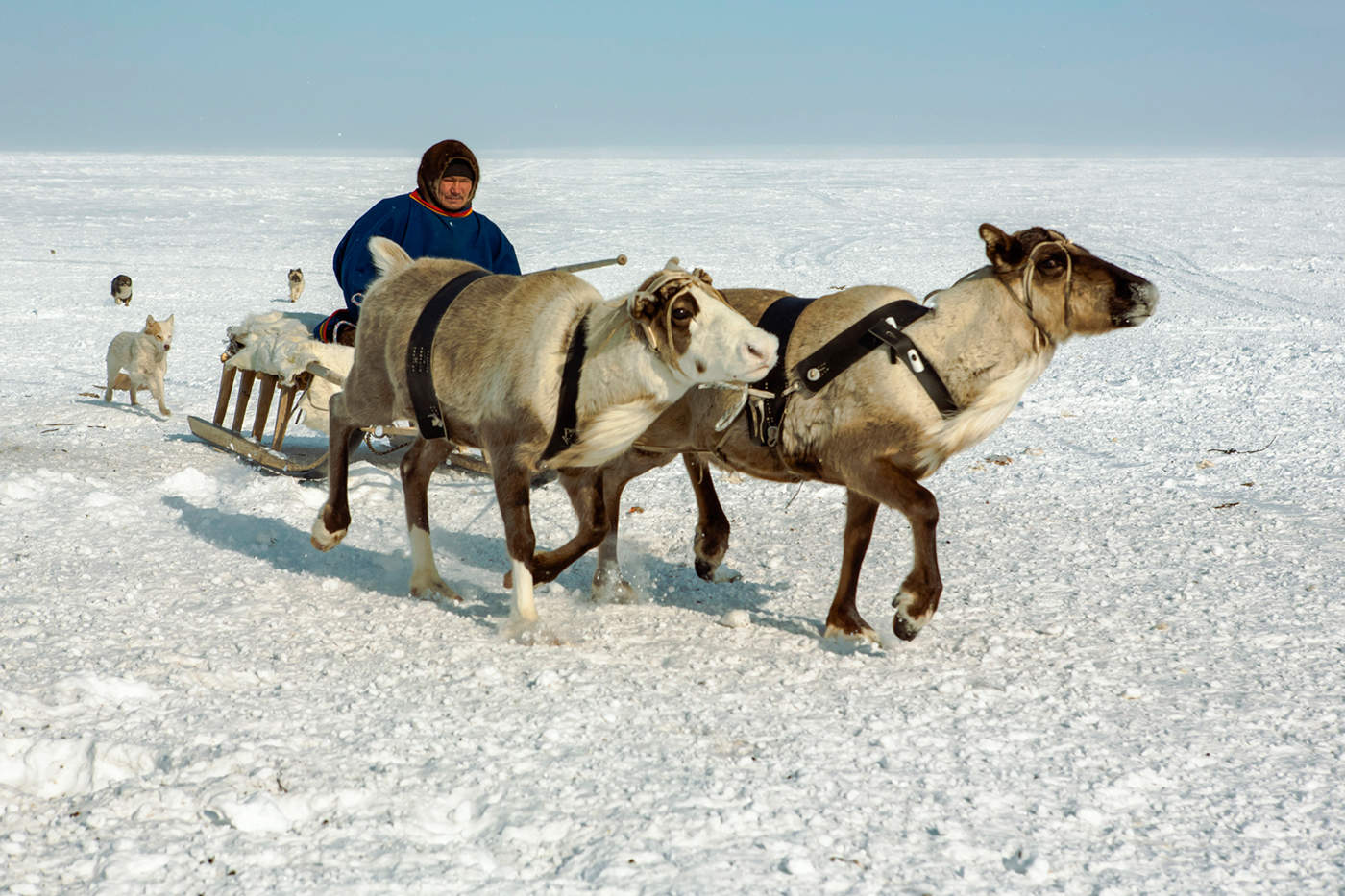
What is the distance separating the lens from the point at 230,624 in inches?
193

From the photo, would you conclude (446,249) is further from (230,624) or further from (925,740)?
(925,740)

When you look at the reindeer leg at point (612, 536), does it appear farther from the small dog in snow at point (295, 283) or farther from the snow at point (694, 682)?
the small dog in snow at point (295, 283)

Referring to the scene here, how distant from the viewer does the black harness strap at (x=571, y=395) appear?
4.57 meters

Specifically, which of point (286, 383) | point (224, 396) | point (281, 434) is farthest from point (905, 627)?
point (224, 396)

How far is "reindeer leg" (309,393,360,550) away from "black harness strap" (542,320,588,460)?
4.98 feet

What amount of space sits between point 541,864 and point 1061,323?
266 centimetres

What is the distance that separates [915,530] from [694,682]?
0.97 metres

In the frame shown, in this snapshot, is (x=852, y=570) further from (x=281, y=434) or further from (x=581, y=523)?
(x=281, y=434)

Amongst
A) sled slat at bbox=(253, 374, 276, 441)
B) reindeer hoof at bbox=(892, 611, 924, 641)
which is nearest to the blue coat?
sled slat at bbox=(253, 374, 276, 441)

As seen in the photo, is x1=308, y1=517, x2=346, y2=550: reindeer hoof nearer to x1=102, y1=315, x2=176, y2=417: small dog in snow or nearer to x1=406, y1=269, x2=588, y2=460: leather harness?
x1=406, y1=269, x2=588, y2=460: leather harness

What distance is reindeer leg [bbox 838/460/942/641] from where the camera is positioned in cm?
447

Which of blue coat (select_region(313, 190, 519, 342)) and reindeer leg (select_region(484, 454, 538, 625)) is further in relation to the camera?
blue coat (select_region(313, 190, 519, 342))

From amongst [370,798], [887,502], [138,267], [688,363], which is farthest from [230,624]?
[138,267]

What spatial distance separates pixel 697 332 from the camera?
14.0 ft
